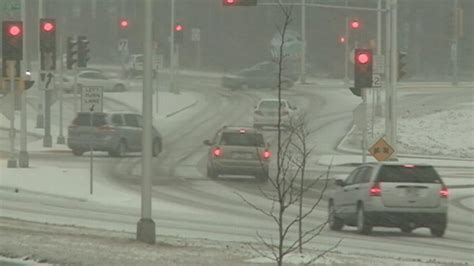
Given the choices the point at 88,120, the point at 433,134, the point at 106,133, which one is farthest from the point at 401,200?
the point at 433,134

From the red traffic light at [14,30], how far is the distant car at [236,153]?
8350 mm

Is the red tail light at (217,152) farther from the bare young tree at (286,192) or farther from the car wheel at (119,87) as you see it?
the car wheel at (119,87)

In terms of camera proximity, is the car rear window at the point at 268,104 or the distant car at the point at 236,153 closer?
the distant car at the point at 236,153

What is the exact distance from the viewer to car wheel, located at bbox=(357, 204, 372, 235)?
2404 cm

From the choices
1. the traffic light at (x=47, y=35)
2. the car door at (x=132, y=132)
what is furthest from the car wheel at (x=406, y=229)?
the car door at (x=132, y=132)

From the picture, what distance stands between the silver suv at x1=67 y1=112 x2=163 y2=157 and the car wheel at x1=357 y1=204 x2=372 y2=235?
2075cm

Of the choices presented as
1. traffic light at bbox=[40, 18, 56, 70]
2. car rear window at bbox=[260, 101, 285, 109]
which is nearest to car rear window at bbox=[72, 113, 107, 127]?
traffic light at bbox=[40, 18, 56, 70]

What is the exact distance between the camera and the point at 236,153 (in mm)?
37375

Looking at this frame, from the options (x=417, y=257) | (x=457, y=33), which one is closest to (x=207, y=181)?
(x=417, y=257)

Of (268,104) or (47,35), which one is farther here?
(268,104)

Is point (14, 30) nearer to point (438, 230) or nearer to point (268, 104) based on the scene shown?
point (438, 230)

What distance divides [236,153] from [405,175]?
13.5 metres

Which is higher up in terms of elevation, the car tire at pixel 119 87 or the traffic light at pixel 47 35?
the traffic light at pixel 47 35

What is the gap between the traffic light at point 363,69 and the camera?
33656mm
